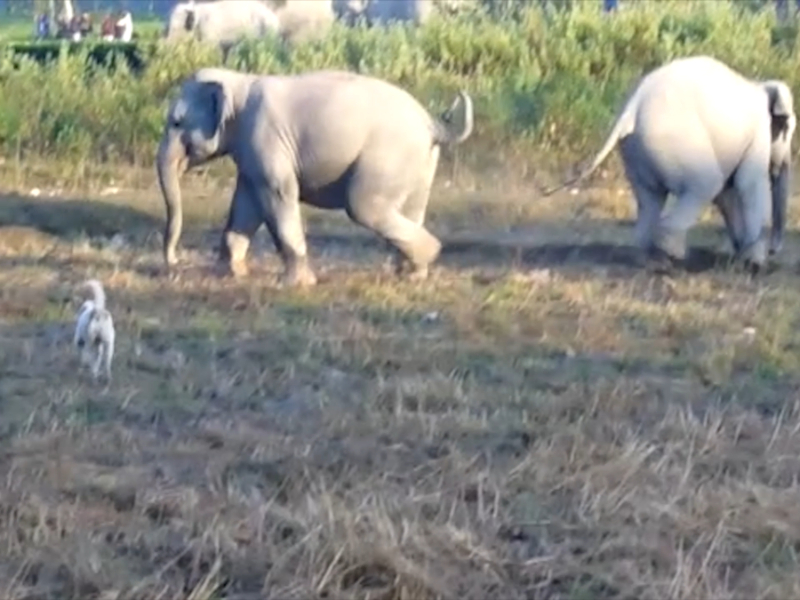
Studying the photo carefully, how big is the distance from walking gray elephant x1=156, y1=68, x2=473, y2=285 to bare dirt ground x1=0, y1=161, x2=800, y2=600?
1.08ft

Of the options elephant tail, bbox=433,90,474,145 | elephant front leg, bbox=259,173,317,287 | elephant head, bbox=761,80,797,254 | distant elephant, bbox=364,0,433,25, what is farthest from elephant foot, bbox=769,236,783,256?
distant elephant, bbox=364,0,433,25

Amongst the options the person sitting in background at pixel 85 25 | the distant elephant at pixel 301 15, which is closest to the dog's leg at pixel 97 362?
the distant elephant at pixel 301 15

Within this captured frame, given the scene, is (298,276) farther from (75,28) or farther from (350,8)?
(75,28)

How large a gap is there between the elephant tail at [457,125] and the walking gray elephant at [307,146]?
1 cm

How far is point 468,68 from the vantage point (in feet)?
56.9

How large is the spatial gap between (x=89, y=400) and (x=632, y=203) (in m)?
7.47

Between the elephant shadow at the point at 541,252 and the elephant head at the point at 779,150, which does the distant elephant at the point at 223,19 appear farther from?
the elephant head at the point at 779,150

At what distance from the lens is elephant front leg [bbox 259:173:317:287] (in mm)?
10492

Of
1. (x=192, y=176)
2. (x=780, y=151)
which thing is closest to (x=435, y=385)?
(x=780, y=151)

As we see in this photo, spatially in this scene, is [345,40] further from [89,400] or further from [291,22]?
[89,400]

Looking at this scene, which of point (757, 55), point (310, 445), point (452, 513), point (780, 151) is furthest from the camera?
point (757, 55)

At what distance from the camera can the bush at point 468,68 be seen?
15844 mm

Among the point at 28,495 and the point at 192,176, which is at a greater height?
the point at 28,495

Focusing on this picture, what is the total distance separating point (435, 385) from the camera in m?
7.75
